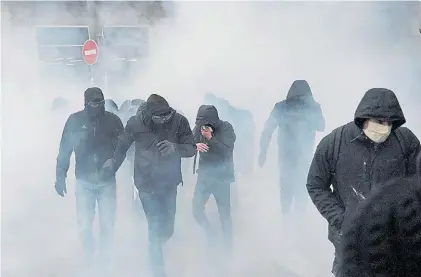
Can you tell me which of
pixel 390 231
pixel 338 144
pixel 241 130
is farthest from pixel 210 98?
pixel 390 231

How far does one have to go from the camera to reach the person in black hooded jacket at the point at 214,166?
2.52 metres

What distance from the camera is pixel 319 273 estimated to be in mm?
2619

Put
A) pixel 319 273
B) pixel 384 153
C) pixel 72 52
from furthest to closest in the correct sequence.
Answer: pixel 319 273 < pixel 72 52 < pixel 384 153

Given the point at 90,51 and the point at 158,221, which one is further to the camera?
the point at 158,221

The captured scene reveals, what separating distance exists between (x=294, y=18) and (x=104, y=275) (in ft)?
4.64

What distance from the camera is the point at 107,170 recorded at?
2.54m

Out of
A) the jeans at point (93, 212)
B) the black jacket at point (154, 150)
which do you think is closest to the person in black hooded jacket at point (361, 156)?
the black jacket at point (154, 150)

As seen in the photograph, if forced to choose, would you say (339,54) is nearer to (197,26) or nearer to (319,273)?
(197,26)

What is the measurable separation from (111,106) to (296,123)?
2.69 feet

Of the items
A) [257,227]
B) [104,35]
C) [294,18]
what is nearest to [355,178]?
[257,227]

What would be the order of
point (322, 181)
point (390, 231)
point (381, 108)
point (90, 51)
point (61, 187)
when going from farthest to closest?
1. point (61, 187)
2. point (90, 51)
3. point (322, 181)
4. point (381, 108)
5. point (390, 231)

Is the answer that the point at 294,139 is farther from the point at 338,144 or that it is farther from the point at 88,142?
the point at 88,142

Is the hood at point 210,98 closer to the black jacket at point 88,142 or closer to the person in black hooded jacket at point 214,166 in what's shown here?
the person in black hooded jacket at point 214,166

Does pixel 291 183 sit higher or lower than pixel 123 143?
lower
